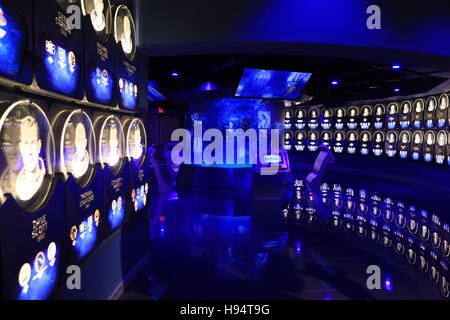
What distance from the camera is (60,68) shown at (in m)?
1.95

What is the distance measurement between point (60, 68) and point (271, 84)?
6.52 m

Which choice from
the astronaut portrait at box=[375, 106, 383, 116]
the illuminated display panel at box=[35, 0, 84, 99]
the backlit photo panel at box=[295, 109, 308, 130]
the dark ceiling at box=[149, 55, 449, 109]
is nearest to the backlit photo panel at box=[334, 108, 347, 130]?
the backlit photo panel at box=[295, 109, 308, 130]

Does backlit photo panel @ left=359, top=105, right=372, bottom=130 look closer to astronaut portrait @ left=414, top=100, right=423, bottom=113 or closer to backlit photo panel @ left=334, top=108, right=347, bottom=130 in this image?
backlit photo panel @ left=334, top=108, right=347, bottom=130

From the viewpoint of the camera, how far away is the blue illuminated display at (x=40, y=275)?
1.56 meters

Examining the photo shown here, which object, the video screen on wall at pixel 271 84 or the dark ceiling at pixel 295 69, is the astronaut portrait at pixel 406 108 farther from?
the video screen on wall at pixel 271 84

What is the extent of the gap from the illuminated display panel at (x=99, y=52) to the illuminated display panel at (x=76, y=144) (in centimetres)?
26

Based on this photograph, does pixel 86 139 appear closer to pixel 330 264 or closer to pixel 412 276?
pixel 330 264

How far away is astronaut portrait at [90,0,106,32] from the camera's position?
2.48m

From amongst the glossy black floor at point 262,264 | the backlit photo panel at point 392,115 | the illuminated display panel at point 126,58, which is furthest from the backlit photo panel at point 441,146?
the illuminated display panel at point 126,58

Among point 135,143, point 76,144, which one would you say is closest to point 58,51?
point 76,144

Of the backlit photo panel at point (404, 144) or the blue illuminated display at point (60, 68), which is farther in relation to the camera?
the backlit photo panel at point (404, 144)

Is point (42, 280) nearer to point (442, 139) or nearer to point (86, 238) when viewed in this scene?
point (86, 238)

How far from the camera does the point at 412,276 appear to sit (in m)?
3.13

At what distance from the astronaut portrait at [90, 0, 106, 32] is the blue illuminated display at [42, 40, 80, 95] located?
0.50 m
